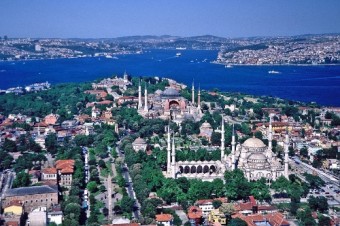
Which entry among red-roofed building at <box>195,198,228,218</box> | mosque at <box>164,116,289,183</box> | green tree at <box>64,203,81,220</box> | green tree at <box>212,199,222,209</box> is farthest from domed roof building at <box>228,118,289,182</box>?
green tree at <box>64,203,81,220</box>

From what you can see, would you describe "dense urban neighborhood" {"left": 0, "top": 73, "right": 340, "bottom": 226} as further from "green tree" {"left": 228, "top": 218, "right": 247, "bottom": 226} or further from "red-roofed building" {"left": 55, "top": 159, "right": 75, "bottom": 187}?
"green tree" {"left": 228, "top": 218, "right": 247, "bottom": 226}

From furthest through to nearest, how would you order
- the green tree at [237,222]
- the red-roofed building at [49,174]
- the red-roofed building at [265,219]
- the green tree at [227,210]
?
the red-roofed building at [49,174] → the green tree at [227,210] → the red-roofed building at [265,219] → the green tree at [237,222]

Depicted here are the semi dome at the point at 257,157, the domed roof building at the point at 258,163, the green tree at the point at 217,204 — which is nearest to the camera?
the green tree at the point at 217,204

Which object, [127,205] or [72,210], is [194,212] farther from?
[72,210]

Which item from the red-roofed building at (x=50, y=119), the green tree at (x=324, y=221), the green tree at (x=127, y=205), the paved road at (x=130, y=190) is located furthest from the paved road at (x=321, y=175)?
the red-roofed building at (x=50, y=119)

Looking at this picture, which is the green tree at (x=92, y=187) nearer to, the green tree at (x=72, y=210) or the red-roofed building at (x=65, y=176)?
the red-roofed building at (x=65, y=176)

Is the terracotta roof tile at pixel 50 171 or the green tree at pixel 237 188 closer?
the green tree at pixel 237 188

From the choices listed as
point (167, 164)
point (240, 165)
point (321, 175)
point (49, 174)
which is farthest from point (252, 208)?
point (49, 174)
